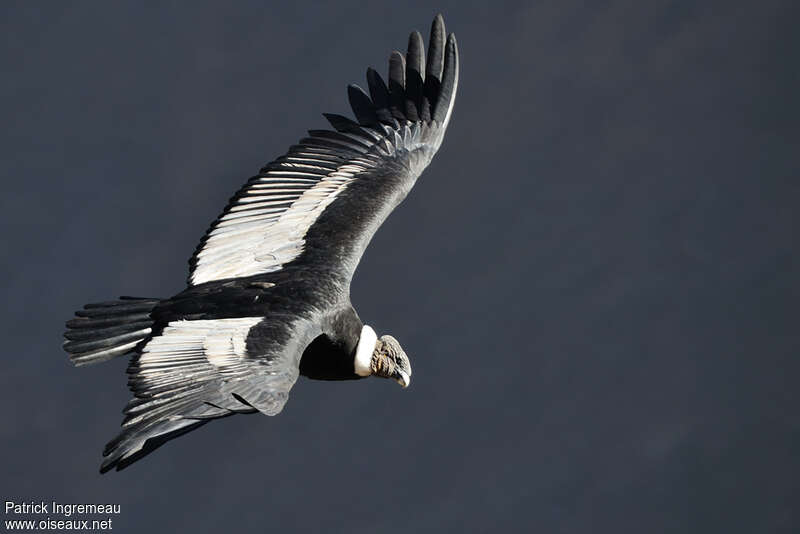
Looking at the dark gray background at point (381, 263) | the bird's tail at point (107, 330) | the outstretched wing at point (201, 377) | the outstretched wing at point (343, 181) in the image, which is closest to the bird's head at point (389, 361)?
the outstretched wing at point (343, 181)

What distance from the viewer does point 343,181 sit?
19.0 m

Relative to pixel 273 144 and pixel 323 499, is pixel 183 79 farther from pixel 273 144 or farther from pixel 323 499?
pixel 323 499

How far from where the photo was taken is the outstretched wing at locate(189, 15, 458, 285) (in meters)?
17.9

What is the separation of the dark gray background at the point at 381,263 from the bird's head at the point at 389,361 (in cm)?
1760

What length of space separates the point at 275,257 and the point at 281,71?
67.7 ft

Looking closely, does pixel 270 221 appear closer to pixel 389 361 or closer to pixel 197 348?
pixel 389 361

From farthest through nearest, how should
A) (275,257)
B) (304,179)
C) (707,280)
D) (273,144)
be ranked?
(707,280), (273,144), (304,179), (275,257)

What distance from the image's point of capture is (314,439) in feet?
123

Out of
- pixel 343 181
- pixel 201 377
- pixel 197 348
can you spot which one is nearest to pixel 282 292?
pixel 197 348

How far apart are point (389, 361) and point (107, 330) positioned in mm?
2835

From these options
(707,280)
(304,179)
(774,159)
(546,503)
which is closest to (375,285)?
(546,503)

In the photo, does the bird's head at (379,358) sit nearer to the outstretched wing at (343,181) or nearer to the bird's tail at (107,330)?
the outstretched wing at (343,181)

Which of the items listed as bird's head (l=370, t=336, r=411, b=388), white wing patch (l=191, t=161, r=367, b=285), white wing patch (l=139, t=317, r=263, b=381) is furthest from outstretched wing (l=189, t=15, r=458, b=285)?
white wing patch (l=139, t=317, r=263, b=381)

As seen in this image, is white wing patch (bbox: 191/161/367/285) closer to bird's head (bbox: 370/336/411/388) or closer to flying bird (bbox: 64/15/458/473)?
flying bird (bbox: 64/15/458/473)
